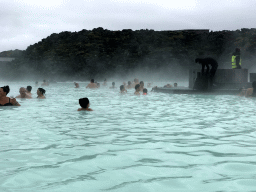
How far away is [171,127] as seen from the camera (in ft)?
24.9

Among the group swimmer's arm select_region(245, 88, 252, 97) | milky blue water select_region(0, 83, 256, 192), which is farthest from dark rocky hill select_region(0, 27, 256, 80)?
milky blue water select_region(0, 83, 256, 192)

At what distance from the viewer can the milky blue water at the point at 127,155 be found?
3639 millimetres

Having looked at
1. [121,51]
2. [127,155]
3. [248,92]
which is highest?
[121,51]

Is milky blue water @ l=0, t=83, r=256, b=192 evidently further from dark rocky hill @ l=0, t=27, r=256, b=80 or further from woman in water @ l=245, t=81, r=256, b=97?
dark rocky hill @ l=0, t=27, r=256, b=80

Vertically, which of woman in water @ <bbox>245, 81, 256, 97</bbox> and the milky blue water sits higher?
woman in water @ <bbox>245, 81, 256, 97</bbox>

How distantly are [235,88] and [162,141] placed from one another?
15.6 meters

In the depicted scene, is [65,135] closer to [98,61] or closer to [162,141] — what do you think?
[162,141]

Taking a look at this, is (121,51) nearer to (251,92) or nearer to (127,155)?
(251,92)

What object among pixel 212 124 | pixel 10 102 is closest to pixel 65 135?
pixel 212 124

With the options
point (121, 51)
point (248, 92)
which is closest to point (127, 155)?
point (248, 92)

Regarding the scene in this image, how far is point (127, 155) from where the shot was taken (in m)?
4.93

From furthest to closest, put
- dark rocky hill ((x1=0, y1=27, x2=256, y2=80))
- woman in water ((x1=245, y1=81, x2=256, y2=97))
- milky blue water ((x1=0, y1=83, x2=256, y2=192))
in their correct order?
dark rocky hill ((x1=0, y1=27, x2=256, y2=80))
woman in water ((x1=245, y1=81, x2=256, y2=97))
milky blue water ((x1=0, y1=83, x2=256, y2=192))

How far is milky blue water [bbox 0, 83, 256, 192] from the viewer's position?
143 inches

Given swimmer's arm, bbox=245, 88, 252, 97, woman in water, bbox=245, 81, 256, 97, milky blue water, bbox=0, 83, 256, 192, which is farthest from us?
swimmer's arm, bbox=245, 88, 252, 97
